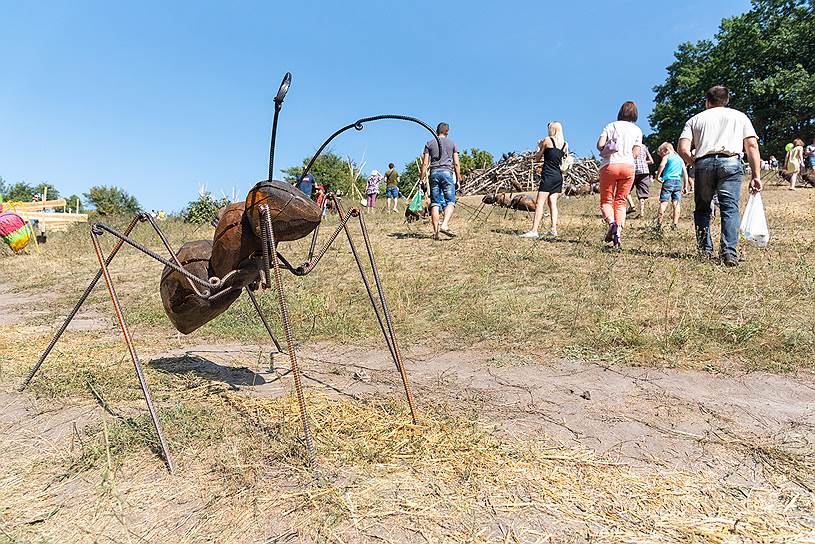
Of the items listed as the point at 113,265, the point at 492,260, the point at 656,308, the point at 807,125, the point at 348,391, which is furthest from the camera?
the point at 807,125

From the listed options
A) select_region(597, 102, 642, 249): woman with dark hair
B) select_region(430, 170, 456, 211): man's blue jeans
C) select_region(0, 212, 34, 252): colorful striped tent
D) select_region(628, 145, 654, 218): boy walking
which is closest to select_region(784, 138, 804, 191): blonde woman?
select_region(628, 145, 654, 218): boy walking

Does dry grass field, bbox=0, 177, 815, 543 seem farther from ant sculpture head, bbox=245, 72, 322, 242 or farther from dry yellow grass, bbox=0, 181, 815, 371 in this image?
ant sculpture head, bbox=245, 72, 322, 242

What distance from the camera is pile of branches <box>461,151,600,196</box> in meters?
23.4

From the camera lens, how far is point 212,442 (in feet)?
8.87

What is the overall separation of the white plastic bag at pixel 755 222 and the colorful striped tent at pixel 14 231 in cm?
1536

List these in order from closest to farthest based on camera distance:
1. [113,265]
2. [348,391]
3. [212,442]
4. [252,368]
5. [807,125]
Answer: [212,442], [348,391], [252,368], [113,265], [807,125]

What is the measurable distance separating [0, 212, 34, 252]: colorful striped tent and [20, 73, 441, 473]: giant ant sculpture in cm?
1202

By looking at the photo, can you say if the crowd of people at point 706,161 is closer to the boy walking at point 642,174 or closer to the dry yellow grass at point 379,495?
the boy walking at point 642,174

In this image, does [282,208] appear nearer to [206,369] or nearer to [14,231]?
[206,369]

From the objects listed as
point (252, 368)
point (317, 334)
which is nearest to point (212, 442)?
point (252, 368)

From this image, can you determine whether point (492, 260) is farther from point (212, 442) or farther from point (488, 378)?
point (212, 442)

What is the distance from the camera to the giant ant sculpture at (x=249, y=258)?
2.52 metres

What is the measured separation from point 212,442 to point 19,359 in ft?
9.60

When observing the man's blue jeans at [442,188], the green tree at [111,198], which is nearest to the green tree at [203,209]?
the man's blue jeans at [442,188]
